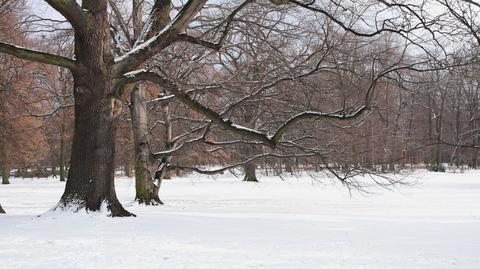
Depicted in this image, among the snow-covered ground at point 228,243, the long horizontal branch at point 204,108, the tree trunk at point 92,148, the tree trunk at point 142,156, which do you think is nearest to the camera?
the snow-covered ground at point 228,243

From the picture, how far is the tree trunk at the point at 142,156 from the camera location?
16.9m

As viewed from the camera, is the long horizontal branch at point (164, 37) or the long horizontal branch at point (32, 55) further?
the long horizontal branch at point (164, 37)

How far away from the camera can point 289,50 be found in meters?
15.3

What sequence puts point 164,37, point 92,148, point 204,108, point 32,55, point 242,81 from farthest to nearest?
point 242,81
point 204,108
point 164,37
point 92,148
point 32,55

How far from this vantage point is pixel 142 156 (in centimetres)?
1683

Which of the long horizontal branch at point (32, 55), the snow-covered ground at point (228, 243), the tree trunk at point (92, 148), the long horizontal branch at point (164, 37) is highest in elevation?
the long horizontal branch at point (164, 37)

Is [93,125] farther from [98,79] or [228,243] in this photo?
[228,243]

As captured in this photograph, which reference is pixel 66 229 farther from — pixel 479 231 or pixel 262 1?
pixel 262 1

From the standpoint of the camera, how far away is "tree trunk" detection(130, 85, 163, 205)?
16.9 m

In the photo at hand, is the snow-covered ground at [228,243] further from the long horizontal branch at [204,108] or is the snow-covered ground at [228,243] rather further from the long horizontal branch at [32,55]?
the long horizontal branch at [32,55]

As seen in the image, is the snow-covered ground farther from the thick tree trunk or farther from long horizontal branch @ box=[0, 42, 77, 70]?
long horizontal branch @ box=[0, 42, 77, 70]

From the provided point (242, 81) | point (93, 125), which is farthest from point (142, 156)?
point (93, 125)

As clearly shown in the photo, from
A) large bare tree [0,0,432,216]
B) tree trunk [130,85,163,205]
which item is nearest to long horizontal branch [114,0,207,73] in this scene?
large bare tree [0,0,432,216]

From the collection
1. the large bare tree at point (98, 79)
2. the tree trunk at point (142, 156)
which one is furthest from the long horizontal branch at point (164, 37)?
the tree trunk at point (142, 156)
